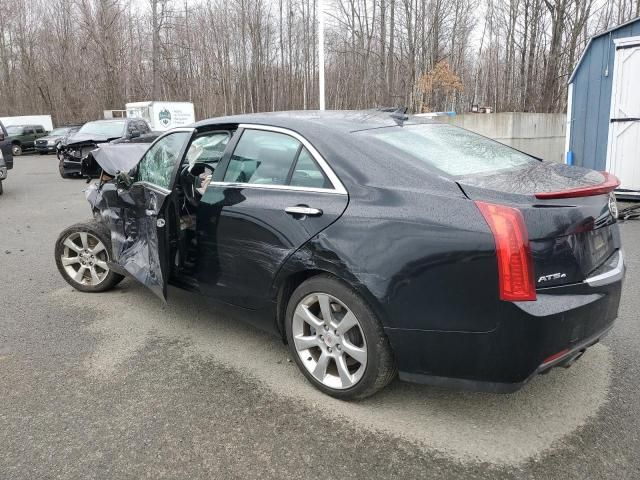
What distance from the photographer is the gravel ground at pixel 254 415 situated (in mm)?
2516

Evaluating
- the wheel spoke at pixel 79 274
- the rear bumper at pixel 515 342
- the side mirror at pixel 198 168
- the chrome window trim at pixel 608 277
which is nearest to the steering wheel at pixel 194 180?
the side mirror at pixel 198 168

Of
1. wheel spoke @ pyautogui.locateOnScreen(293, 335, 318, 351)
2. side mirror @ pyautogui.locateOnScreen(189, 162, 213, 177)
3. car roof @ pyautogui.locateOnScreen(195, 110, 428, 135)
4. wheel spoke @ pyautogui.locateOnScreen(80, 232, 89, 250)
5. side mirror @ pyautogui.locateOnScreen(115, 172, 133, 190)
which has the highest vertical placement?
car roof @ pyautogui.locateOnScreen(195, 110, 428, 135)

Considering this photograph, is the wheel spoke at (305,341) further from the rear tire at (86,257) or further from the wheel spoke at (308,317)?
the rear tire at (86,257)

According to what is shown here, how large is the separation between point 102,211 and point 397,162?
3.12 meters

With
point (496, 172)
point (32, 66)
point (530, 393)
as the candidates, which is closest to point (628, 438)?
point (530, 393)

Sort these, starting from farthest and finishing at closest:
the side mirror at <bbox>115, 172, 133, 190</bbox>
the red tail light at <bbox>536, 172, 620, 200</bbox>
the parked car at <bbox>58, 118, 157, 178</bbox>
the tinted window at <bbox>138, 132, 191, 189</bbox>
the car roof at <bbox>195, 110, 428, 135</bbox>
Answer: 1. the parked car at <bbox>58, 118, 157, 178</bbox>
2. the side mirror at <bbox>115, 172, 133, 190</bbox>
3. the tinted window at <bbox>138, 132, 191, 189</bbox>
4. the car roof at <bbox>195, 110, 428, 135</bbox>
5. the red tail light at <bbox>536, 172, 620, 200</bbox>

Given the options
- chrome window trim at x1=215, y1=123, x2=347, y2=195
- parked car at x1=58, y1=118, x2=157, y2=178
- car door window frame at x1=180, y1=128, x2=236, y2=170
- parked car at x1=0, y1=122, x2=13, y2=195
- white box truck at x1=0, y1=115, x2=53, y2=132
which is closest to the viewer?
chrome window trim at x1=215, y1=123, x2=347, y2=195

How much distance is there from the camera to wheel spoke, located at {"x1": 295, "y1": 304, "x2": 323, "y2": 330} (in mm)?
3020

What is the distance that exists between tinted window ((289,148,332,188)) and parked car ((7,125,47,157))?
28.8 meters

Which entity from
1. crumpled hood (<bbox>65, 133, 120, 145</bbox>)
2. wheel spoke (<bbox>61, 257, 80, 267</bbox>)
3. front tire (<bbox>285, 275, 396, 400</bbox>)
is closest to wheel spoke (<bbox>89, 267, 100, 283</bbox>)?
wheel spoke (<bbox>61, 257, 80, 267</bbox>)

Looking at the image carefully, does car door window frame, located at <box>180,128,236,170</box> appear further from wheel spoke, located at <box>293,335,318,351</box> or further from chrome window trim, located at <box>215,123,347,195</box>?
wheel spoke, located at <box>293,335,318,351</box>

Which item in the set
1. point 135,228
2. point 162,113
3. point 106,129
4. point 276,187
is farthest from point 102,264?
point 162,113

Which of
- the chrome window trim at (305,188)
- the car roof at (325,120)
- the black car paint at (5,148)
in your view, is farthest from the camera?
the black car paint at (5,148)

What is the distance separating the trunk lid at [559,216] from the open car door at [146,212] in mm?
2144
